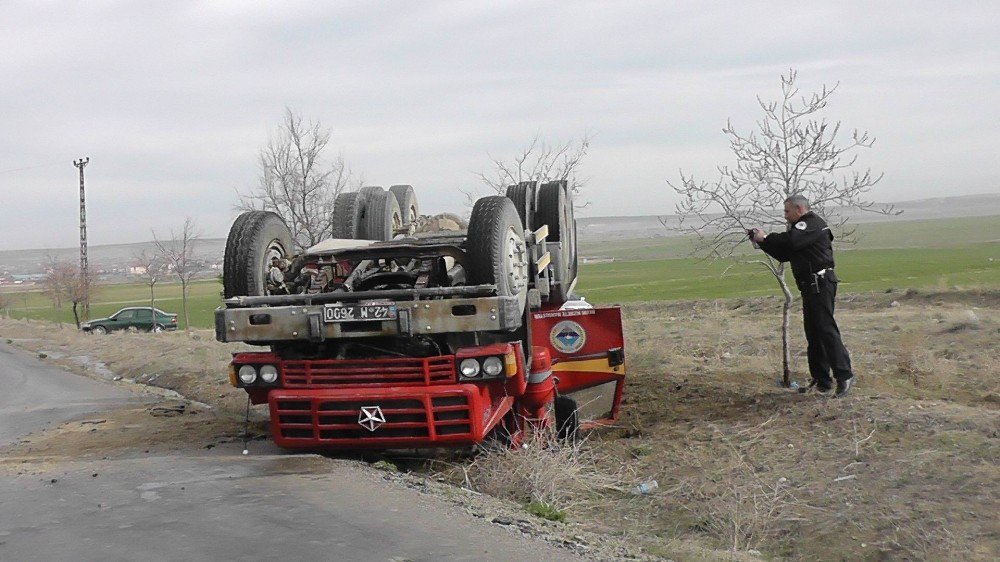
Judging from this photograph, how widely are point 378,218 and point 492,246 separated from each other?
3411mm

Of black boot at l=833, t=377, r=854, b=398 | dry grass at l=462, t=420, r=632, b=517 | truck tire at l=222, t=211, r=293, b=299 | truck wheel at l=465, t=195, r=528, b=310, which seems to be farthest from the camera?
black boot at l=833, t=377, r=854, b=398

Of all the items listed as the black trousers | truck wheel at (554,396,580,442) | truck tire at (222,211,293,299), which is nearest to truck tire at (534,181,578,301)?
truck wheel at (554,396,580,442)

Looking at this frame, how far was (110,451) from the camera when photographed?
8.44m

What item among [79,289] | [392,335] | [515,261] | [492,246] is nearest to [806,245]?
[515,261]

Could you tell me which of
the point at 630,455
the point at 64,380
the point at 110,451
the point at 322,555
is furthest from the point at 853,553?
the point at 64,380

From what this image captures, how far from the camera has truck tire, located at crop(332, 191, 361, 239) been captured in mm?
10164

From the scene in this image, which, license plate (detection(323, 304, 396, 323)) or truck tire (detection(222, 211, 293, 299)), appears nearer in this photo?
license plate (detection(323, 304, 396, 323))

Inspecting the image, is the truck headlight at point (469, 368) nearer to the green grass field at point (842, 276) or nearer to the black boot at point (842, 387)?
the black boot at point (842, 387)

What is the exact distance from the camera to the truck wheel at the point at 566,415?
342 inches

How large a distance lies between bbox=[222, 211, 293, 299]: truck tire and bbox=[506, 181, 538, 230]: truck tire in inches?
112

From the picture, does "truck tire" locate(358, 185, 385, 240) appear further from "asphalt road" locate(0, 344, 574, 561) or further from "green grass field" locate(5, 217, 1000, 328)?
"green grass field" locate(5, 217, 1000, 328)

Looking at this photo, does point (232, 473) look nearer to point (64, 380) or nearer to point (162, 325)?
point (64, 380)

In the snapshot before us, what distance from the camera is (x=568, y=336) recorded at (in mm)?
8844

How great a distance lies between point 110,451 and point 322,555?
178 inches
